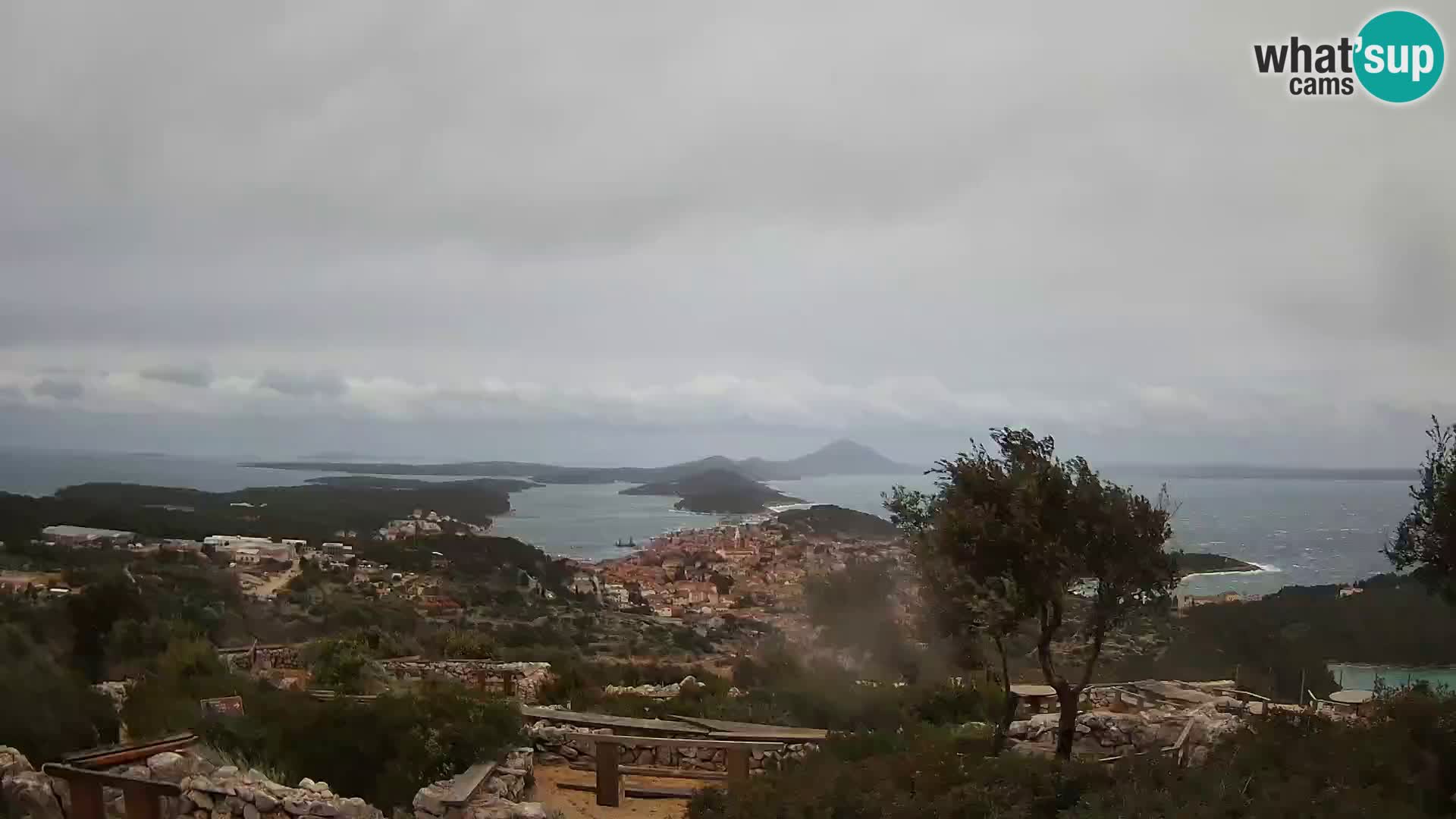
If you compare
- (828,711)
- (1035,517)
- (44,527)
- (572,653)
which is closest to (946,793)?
(1035,517)

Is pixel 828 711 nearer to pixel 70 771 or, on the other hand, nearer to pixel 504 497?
pixel 70 771

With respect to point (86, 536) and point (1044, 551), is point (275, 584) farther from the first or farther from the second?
point (1044, 551)

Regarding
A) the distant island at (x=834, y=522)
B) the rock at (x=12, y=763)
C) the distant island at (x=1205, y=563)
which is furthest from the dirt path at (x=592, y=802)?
the distant island at (x=834, y=522)

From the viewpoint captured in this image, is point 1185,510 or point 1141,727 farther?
point 1185,510

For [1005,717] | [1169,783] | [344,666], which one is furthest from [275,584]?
[1169,783]

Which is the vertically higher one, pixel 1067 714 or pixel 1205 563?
pixel 1205 563

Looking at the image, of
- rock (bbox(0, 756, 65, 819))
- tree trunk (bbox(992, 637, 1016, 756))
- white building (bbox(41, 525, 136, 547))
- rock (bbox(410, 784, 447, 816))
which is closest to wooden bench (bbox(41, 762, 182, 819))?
rock (bbox(0, 756, 65, 819))
